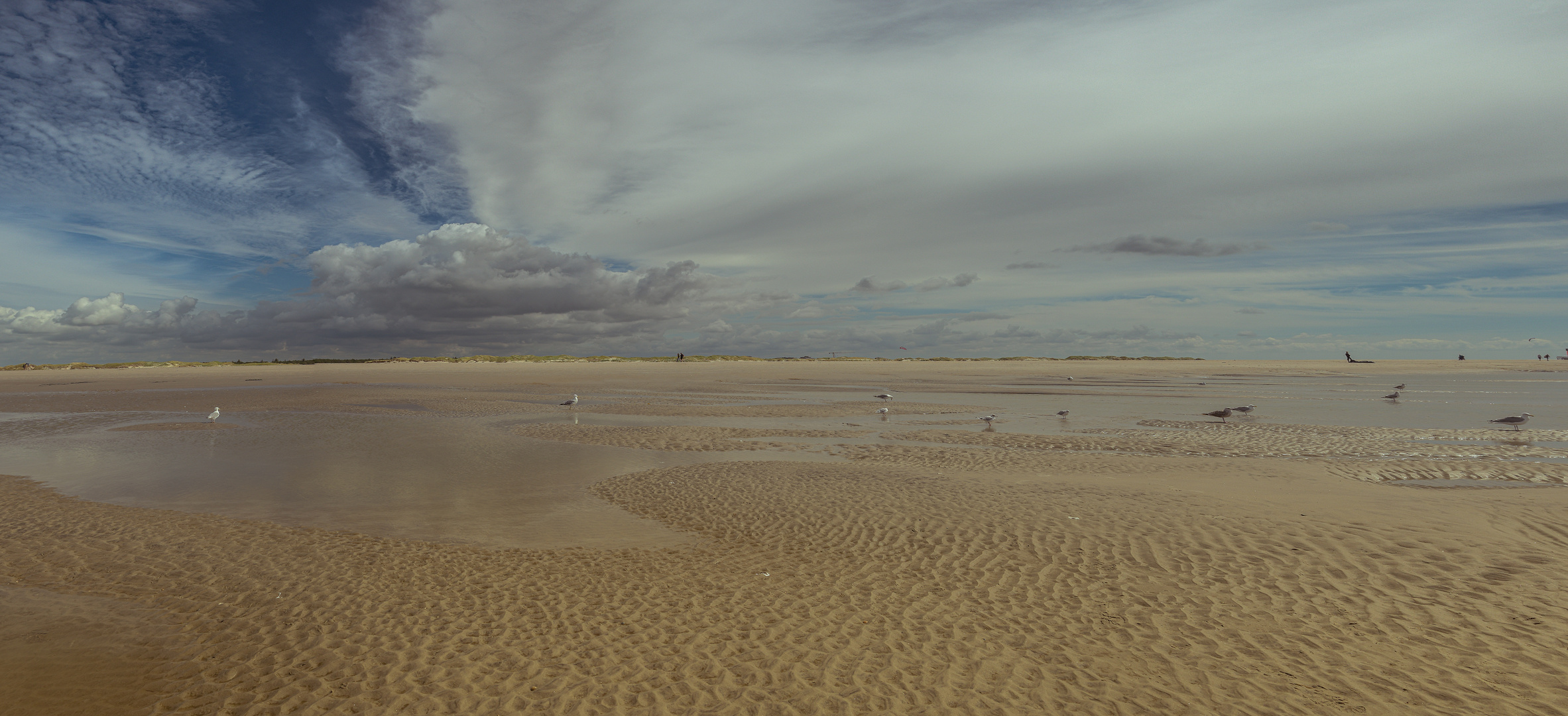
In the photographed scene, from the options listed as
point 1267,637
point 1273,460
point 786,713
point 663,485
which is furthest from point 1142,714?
point 1273,460

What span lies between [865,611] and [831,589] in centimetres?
94

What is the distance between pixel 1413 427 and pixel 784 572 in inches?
1174

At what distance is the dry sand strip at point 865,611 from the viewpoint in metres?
6.76

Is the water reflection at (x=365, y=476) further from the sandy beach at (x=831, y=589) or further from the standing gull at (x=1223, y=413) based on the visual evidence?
the standing gull at (x=1223, y=413)

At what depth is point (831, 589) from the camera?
971 cm

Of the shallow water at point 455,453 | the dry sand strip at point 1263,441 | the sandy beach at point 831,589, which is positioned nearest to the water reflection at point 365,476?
the shallow water at point 455,453

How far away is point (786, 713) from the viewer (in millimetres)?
6477

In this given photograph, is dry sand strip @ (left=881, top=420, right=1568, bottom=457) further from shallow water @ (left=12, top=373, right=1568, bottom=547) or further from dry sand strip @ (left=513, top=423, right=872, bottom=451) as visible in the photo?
dry sand strip @ (left=513, top=423, right=872, bottom=451)

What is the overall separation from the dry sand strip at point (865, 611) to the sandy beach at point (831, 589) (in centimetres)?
5

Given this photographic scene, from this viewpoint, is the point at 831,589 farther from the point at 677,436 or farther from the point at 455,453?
the point at 677,436

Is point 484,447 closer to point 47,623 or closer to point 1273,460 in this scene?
Answer: point 47,623

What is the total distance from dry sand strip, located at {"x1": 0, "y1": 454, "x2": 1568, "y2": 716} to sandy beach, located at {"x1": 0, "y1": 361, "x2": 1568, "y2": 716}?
52 mm

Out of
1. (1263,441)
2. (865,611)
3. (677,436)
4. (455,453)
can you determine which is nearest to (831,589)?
(865,611)

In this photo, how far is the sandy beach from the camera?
22.4 feet
